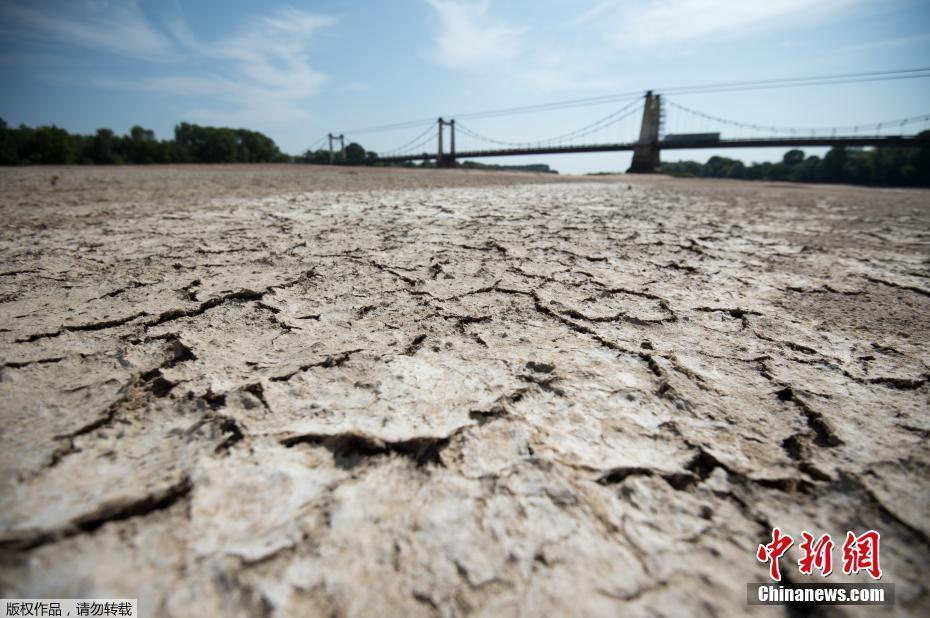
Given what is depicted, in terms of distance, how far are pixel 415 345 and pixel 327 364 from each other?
0.22 meters

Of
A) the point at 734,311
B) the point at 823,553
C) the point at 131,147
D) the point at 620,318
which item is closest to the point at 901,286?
the point at 734,311

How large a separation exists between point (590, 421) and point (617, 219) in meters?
2.59

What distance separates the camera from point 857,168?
21.2 m

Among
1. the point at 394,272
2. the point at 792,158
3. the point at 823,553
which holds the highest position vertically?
the point at 792,158

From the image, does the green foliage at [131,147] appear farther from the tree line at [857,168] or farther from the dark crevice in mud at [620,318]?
the tree line at [857,168]

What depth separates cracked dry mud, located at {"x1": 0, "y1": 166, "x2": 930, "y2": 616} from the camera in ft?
1.55

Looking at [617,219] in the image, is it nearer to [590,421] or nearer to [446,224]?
[446,224]

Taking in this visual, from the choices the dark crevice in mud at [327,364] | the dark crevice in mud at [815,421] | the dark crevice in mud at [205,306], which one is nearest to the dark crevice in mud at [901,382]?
the dark crevice in mud at [815,421]

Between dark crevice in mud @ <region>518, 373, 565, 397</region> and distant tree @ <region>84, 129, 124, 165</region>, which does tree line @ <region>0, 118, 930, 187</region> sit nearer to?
distant tree @ <region>84, 129, 124, 165</region>

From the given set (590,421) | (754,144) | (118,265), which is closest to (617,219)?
(590,421)

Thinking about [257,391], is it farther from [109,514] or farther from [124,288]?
[124,288]

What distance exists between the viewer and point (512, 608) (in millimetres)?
447

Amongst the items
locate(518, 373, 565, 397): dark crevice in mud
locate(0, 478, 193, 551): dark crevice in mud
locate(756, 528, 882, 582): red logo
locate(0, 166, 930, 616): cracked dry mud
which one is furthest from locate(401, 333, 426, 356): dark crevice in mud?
locate(756, 528, 882, 582): red logo

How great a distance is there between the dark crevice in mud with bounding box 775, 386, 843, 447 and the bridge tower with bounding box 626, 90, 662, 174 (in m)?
19.1
